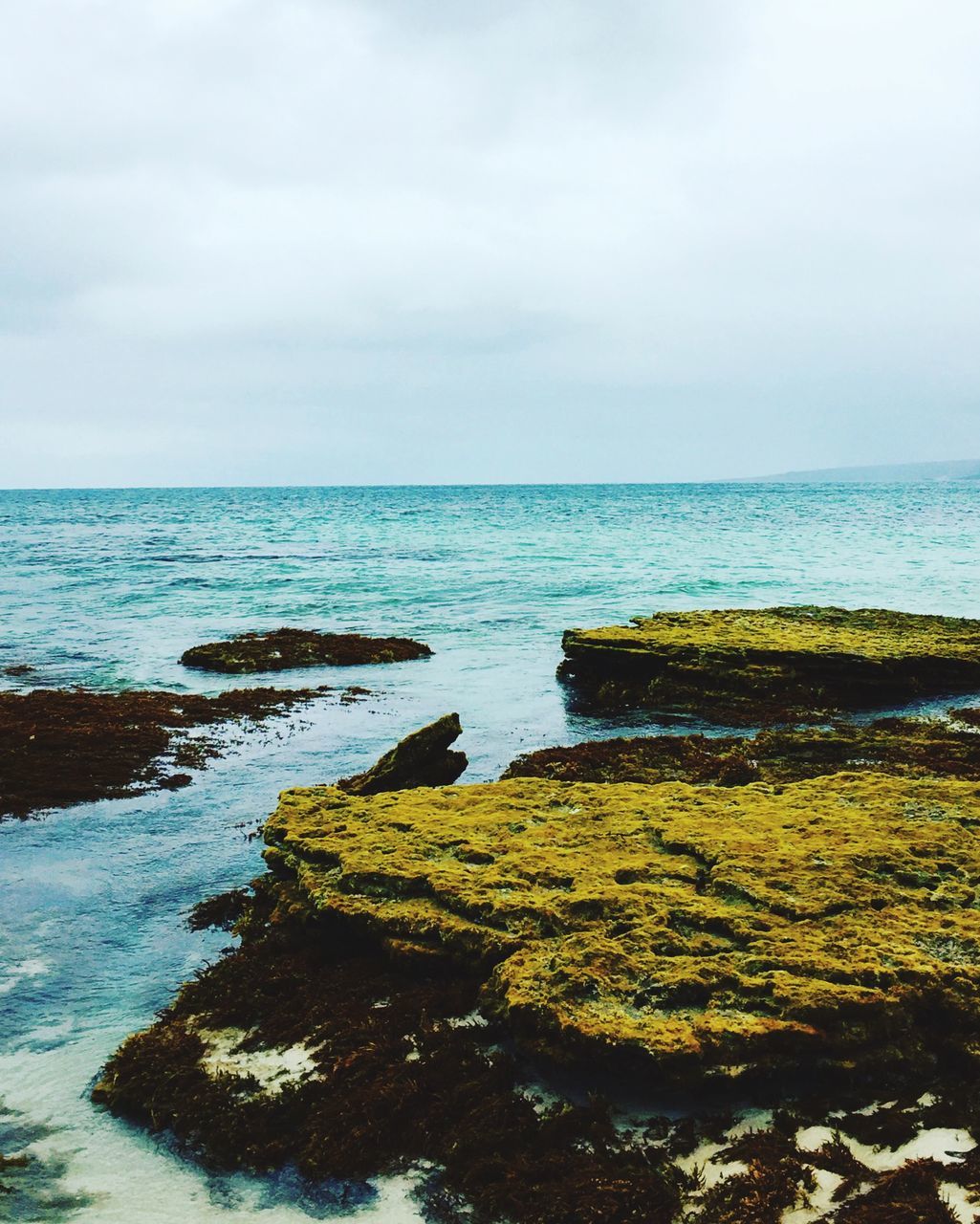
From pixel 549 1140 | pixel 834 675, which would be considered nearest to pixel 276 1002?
pixel 549 1140

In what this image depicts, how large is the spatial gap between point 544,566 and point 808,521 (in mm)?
39415

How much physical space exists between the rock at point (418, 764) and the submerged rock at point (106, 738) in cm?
293

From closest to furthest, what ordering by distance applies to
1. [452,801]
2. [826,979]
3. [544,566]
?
1. [826,979]
2. [452,801]
3. [544,566]

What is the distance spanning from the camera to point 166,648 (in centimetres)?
1984

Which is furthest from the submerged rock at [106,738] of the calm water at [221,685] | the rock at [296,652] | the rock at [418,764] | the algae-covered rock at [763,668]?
the algae-covered rock at [763,668]

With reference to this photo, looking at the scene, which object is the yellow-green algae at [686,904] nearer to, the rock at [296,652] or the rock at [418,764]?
the rock at [418,764]

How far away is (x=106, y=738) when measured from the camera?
38.2ft

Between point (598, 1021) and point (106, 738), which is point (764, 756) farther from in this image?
point (106, 738)

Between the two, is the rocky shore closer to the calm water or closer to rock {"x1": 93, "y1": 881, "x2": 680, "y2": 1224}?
rock {"x1": 93, "y1": 881, "x2": 680, "y2": 1224}

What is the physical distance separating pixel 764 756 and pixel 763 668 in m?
4.41

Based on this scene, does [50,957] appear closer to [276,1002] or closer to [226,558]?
[276,1002]

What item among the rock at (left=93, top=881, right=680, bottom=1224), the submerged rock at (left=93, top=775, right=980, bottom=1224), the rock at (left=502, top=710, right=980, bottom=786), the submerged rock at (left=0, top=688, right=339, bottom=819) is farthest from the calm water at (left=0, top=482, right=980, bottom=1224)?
the rock at (left=502, top=710, right=980, bottom=786)

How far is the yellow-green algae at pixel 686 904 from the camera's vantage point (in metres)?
4.34

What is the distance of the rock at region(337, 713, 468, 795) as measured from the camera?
27.7 ft
